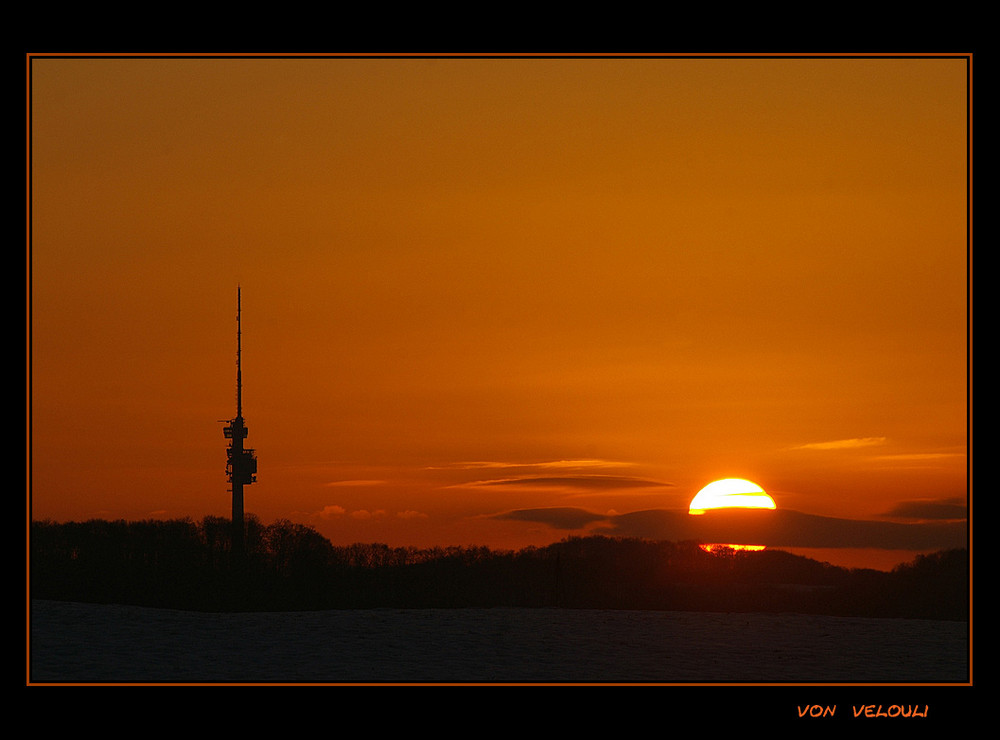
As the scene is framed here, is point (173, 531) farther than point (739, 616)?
Yes

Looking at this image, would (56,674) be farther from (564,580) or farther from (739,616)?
(564,580)

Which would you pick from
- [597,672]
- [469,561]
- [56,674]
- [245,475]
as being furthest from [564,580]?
[245,475]

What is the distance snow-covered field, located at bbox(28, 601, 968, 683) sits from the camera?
19.2m

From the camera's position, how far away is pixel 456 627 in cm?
2403

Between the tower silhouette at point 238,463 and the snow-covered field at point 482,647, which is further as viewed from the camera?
the tower silhouette at point 238,463

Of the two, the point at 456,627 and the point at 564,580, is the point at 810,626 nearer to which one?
the point at 456,627

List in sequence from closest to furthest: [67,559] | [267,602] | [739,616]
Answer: [739,616]
[267,602]
[67,559]

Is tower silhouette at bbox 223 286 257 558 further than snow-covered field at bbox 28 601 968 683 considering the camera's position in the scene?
Yes

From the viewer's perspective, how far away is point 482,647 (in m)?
21.9

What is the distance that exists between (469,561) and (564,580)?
6.00 metres

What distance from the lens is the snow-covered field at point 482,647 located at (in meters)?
19.2

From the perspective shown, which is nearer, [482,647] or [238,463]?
[482,647]
